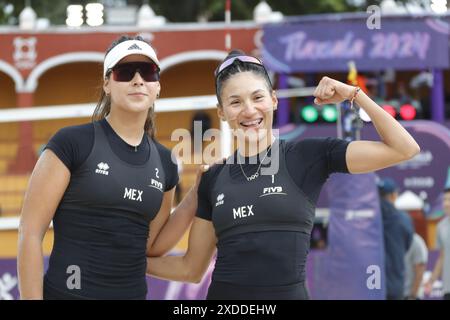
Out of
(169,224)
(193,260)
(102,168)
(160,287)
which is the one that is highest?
(102,168)

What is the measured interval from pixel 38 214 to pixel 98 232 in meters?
0.25

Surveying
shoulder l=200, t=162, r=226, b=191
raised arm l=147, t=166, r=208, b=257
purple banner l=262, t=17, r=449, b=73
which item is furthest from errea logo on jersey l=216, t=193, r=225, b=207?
purple banner l=262, t=17, r=449, b=73

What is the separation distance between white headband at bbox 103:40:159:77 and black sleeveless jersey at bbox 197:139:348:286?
0.67 meters

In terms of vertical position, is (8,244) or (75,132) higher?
(75,132)

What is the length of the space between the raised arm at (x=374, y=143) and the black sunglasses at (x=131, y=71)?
0.75m

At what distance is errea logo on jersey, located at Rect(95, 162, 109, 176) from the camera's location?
3441 millimetres

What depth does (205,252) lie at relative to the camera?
3.77 m

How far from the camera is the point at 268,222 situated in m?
3.28

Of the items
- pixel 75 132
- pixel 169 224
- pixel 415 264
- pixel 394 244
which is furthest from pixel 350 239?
pixel 75 132

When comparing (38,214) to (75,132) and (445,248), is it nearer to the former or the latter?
(75,132)

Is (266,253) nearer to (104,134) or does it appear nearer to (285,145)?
(285,145)

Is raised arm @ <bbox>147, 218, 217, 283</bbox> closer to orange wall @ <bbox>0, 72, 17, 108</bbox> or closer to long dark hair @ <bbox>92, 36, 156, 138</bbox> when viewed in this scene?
long dark hair @ <bbox>92, 36, 156, 138</bbox>

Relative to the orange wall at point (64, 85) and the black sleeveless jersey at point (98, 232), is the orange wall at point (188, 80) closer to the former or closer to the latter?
the orange wall at point (64, 85)

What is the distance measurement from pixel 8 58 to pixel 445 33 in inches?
310
